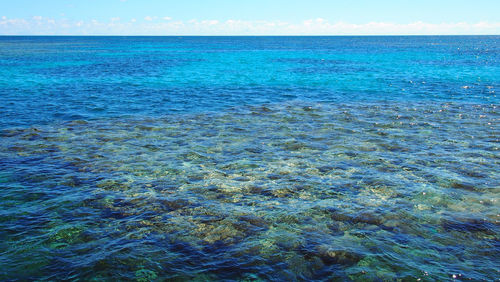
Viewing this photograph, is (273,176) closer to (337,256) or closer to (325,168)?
(325,168)

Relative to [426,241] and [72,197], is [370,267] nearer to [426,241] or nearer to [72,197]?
[426,241]

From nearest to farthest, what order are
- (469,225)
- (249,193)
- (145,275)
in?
(145,275) → (469,225) → (249,193)

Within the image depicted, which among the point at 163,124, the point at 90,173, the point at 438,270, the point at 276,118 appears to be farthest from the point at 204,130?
the point at 438,270

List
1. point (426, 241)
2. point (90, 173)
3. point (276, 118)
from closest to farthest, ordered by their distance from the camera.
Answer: point (426, 241) < point (90, 173) < point (276, 118)

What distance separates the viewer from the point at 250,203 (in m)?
13.7

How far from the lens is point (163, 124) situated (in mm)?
26109

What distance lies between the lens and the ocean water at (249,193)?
10133mm

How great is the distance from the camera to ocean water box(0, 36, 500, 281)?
33.2 feet

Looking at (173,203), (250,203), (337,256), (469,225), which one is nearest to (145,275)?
(173,203)

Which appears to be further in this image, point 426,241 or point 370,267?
point 426,241

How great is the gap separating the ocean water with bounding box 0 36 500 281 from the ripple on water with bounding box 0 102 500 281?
6 centimetres

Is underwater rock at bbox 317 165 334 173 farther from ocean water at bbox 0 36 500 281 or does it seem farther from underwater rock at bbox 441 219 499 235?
underwater rock at bbox 441 219 499 235

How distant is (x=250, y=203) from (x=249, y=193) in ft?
3.02

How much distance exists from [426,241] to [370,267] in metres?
2.62
